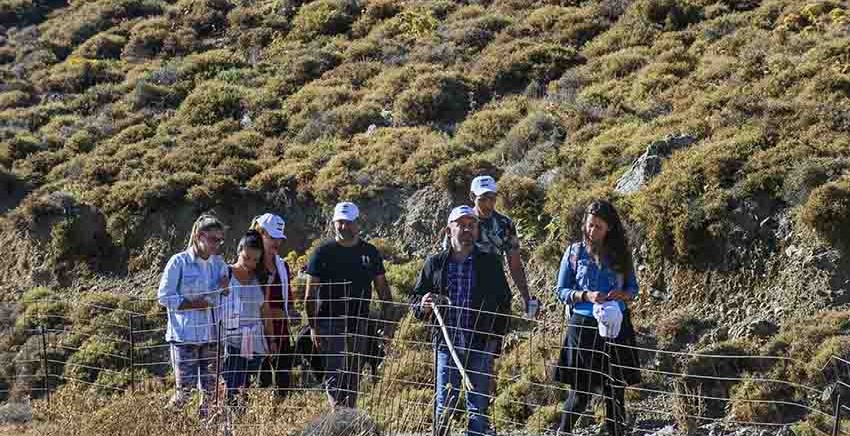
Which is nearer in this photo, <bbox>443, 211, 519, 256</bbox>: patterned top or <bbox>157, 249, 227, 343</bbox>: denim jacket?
<bbox>157, 249, 227, 343</bbox>: denim jacket

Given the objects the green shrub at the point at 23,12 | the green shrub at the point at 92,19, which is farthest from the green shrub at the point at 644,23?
the green shrub at the point at 23,12

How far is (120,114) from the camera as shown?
22.1 m

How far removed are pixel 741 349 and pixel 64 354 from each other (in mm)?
8239

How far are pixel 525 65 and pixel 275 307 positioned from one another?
1162 centimetres

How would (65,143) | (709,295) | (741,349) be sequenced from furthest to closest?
1. (65,143)
2. (709,295)
3. (741,349)

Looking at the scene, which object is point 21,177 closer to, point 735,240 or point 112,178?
point 112,178

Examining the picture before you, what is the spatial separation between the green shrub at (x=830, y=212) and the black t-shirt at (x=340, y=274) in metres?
4.89

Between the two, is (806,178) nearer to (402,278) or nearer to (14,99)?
(402,278)

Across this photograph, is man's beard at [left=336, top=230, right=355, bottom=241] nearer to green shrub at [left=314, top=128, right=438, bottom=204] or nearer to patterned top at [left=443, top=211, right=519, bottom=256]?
patterned top at [left=443, top=211, right=519, bottom=256]

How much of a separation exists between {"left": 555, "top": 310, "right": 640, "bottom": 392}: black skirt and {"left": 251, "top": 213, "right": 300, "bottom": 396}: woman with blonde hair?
2052 millimetres

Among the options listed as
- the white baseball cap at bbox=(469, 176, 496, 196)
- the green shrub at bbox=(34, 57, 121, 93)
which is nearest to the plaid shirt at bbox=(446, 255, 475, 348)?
the white baseball cap at bbox=(469, 176, 496, 196)

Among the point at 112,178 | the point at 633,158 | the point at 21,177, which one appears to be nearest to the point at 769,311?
the point at 633,158

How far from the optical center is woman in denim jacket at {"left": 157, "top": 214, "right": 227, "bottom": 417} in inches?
322

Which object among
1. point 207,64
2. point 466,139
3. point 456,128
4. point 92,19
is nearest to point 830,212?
point 466,139
